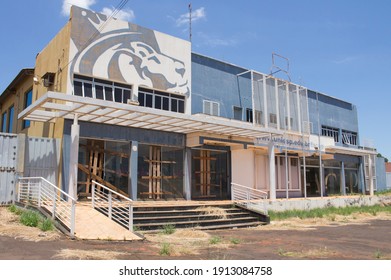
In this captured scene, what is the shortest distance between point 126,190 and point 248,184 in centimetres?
755

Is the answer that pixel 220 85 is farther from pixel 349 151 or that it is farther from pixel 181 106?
pixel 349 151

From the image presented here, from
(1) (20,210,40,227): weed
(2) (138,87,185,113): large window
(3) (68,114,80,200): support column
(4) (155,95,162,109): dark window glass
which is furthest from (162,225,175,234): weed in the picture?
(4) (155,95,162,109): dark window glass

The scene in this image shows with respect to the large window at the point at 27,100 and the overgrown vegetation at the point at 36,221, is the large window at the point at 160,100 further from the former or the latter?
the overgrown vegetation at the point at 36,221

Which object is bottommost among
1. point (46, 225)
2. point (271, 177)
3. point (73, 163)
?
point (46, 225)

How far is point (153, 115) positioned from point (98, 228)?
519 cm

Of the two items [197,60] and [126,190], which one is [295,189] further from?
[126,190]

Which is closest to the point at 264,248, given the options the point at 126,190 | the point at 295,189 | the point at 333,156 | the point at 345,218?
the point at 126,190

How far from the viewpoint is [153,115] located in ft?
46.8

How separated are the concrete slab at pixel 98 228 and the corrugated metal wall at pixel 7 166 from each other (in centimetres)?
375

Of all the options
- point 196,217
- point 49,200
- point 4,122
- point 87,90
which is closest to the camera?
point 49,200

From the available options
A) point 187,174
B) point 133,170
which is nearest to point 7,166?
point 133,170

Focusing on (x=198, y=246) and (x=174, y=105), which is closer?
(x=198, y=246)

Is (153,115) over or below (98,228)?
over

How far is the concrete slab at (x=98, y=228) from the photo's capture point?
979 centimetres
